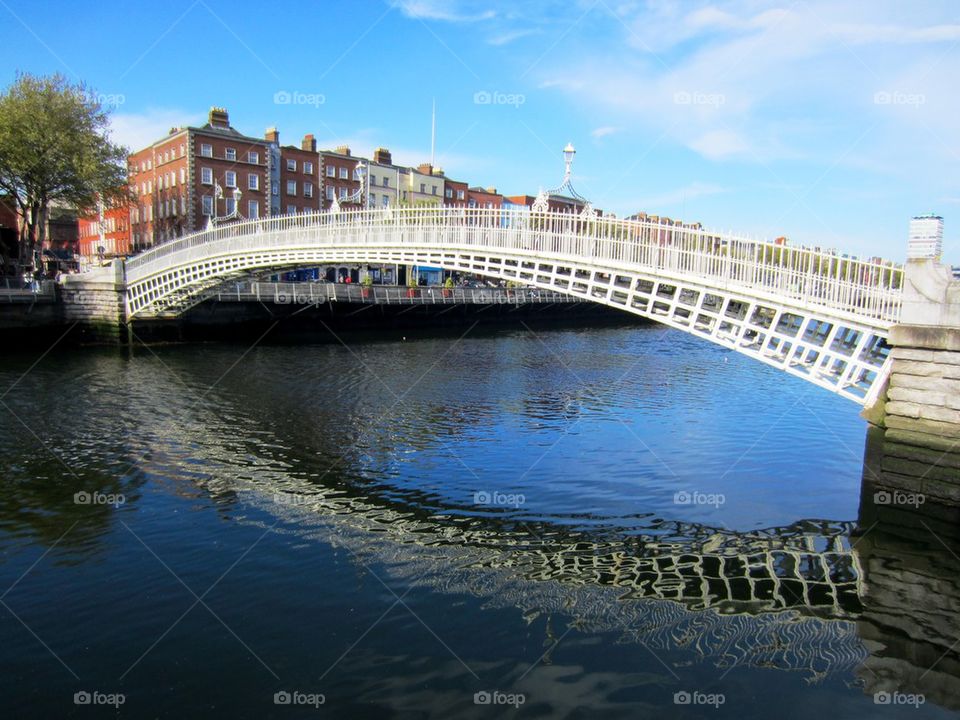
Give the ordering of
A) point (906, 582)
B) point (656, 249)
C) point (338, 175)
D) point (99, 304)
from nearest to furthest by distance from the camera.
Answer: point (906, 582) → point (656, 249) → point (99, 304) → point (338, 175)

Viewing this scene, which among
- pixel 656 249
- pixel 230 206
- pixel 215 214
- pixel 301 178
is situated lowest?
pixel 656 249

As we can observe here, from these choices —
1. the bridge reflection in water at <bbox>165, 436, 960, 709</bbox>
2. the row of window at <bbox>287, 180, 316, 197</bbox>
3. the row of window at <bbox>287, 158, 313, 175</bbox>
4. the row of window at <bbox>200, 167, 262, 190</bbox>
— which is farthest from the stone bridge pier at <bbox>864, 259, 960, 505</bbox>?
the row of window at <bbox>287, 158, 313, 175</bbox>

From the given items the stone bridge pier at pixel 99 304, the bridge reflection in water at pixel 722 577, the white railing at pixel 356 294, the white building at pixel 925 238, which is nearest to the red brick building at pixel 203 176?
the white railing at pixel 356 294

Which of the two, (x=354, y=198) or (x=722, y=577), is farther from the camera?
(x=354, y=198)

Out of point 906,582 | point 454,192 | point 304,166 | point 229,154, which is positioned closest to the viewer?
point 906,582

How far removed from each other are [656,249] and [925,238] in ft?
14.8

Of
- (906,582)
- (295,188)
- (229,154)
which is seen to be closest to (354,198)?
(295,188)

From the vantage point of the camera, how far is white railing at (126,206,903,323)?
10258 mm

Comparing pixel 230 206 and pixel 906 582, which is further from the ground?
pixel 230 206

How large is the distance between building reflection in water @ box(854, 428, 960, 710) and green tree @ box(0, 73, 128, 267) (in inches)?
1415

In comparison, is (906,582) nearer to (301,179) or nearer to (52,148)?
(52,148)

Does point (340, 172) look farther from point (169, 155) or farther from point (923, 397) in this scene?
point (923, 397)

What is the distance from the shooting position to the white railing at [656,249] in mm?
10258

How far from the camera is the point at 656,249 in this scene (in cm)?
1262
